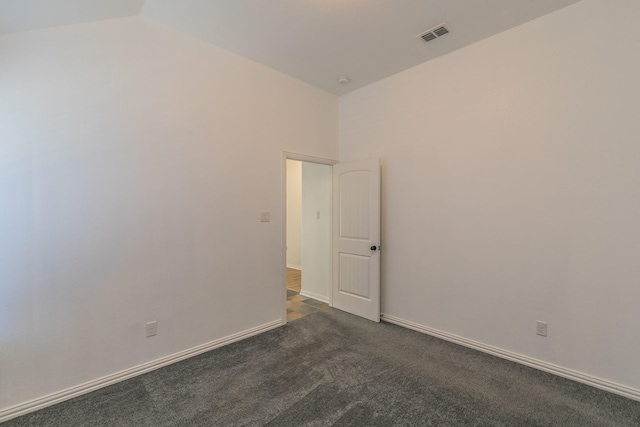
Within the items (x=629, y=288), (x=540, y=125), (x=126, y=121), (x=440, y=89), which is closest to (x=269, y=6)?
(x=126, y=121)

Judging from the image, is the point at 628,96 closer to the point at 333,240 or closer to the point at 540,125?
the point at 540,125

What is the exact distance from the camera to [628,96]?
212cm

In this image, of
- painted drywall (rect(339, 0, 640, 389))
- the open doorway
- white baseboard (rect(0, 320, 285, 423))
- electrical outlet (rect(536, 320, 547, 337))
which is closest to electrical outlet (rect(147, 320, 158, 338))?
white baseboard (rect(0, 320, 285, 423))

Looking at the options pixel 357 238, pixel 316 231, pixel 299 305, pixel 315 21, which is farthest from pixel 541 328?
pixel 315 21

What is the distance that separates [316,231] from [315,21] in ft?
9.22

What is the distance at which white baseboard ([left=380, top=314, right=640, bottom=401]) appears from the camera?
213cm

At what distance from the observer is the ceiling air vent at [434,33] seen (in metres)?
2.60

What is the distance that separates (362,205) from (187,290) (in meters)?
2.23

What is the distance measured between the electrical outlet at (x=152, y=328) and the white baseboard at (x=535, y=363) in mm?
2632

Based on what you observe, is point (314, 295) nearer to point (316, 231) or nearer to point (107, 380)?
point (316, 231)

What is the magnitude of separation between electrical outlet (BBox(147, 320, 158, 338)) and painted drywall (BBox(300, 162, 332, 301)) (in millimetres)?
2325

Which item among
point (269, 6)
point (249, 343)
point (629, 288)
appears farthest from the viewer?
point (249, 343)

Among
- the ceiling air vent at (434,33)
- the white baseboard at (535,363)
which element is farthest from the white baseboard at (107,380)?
the ceiling air vent at (434,33)

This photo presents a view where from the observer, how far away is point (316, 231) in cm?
448
